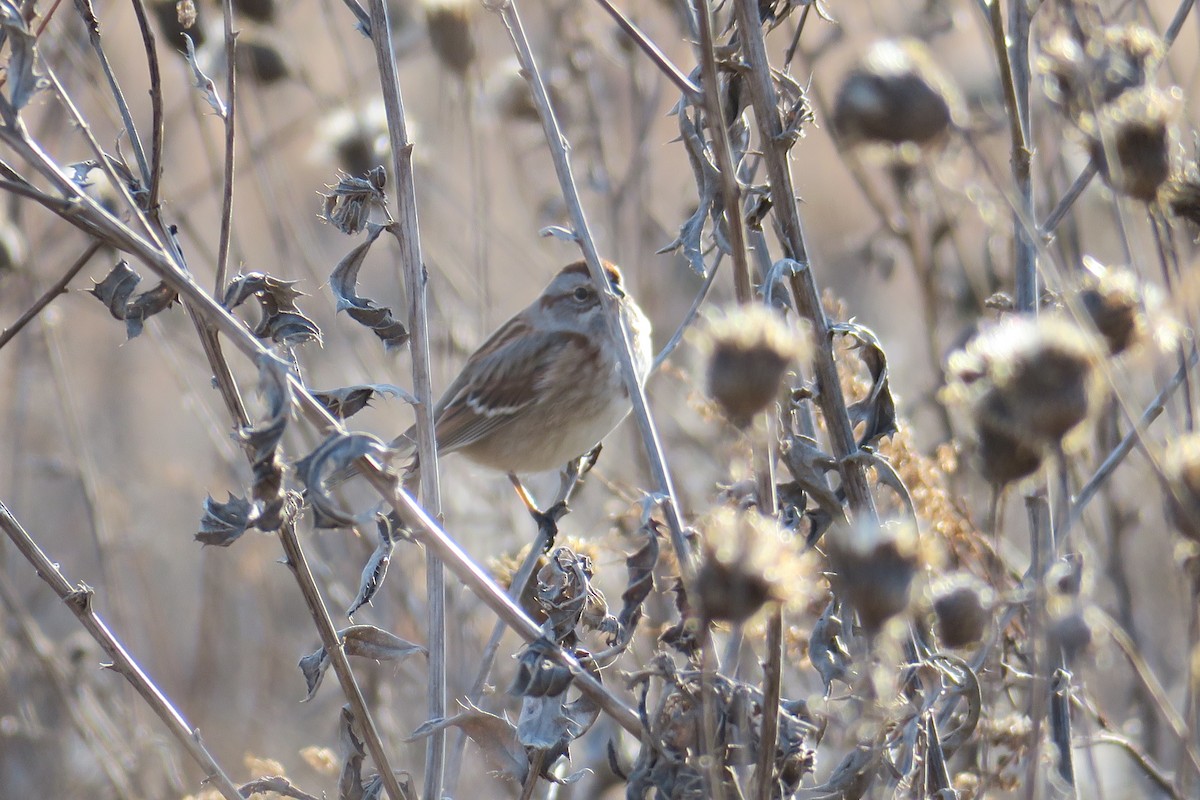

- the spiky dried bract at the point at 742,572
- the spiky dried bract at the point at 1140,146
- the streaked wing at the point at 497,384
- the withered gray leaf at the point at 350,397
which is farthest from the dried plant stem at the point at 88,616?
the streaked wing at the point at 497,384

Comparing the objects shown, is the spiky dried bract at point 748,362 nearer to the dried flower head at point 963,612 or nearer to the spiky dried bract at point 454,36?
the dried flower head at point 963,612

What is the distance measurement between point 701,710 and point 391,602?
7.71 ft

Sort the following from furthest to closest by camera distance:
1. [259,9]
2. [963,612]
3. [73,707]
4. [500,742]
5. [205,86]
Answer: [259,9]
[73,707]
[500,742]
[205,86]
[963,612]

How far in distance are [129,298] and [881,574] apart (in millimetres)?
1190

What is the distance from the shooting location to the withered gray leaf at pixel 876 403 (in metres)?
1.87

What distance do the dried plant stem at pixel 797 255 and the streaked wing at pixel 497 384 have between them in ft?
7.38

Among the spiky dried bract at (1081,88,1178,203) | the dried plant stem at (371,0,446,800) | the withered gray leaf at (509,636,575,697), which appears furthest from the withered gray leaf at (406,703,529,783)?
the spiky dried bract at (1081,88,1178,203)

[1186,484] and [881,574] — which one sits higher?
[1186,484]

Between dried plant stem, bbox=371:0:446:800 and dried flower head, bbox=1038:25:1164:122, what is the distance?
952 millimetres

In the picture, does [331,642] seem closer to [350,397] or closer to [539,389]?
[350,397]

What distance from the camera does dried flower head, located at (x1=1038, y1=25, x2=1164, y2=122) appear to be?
1626mm

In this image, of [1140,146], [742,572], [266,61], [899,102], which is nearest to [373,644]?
[742,572]

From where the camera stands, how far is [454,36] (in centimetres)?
384

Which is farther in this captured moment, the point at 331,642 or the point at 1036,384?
the point at 331,642
